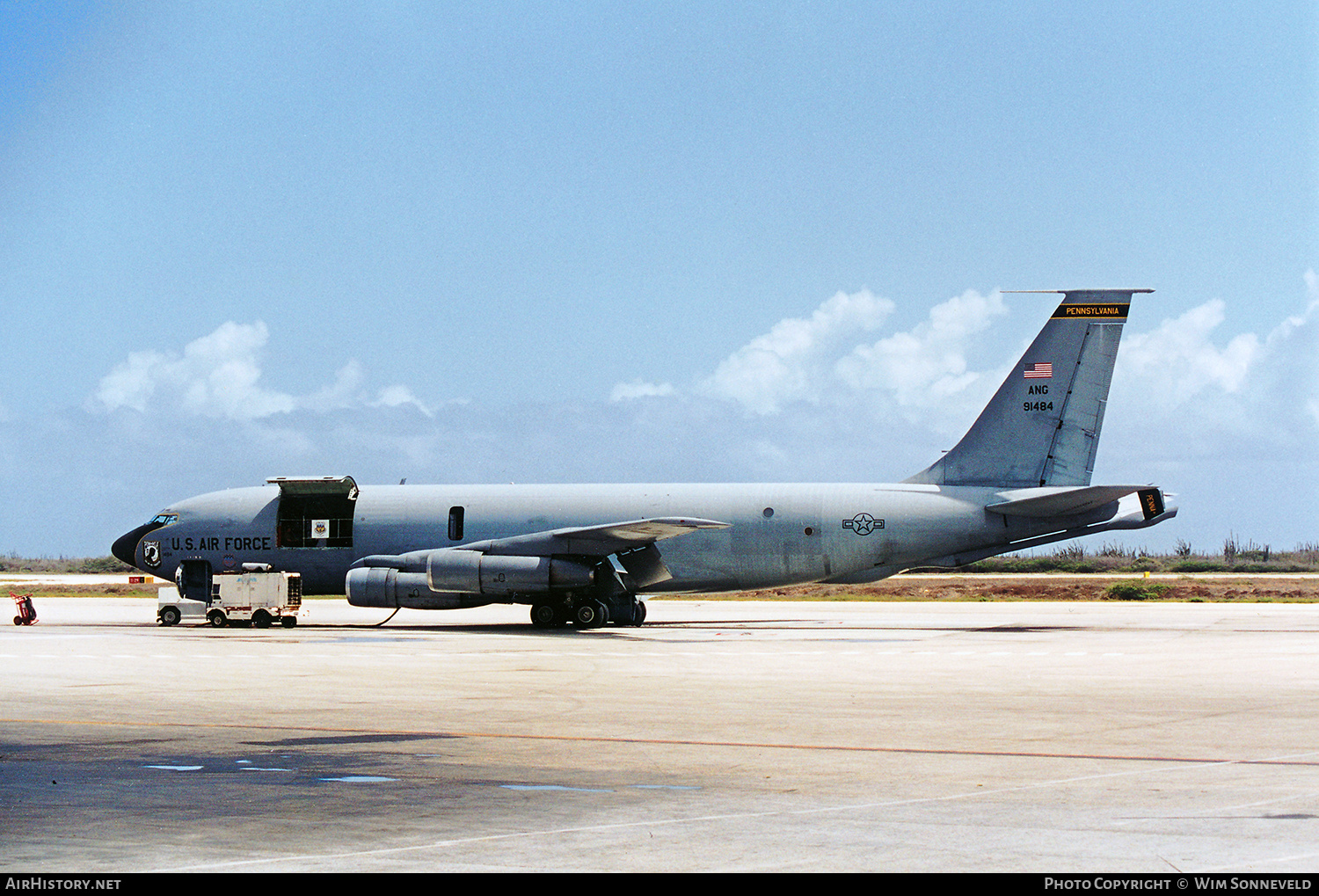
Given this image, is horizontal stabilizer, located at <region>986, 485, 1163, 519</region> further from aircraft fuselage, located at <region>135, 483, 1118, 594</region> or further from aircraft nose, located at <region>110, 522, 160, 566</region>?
aircraft nose, located at <region>110, 522, 160, 566</region>

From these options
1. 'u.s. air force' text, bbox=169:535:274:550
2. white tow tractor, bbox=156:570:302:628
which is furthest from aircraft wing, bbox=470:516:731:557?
'u.s. air force' text, bbox=169:535:274:550

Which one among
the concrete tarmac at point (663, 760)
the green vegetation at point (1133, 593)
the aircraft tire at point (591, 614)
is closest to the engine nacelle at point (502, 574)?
the aircraft tire at point (591, 614)

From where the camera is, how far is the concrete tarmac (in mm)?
7898

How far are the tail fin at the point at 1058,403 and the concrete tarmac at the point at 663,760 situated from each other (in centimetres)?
968

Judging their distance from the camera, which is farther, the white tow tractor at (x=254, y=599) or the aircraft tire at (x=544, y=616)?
the white tow tractor at (x=254, y=599)

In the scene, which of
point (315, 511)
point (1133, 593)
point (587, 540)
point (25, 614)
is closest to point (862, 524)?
point (587, 540)

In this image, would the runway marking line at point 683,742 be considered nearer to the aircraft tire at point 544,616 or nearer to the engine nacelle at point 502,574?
the engine nacelle at point 502,574

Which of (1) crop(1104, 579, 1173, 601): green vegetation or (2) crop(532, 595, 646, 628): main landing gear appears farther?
(1) crop(1104, 579, 1173, 601): green vegetation

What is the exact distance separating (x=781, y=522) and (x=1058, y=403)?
326 inches

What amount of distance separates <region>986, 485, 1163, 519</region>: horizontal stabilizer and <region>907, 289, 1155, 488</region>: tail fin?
93 cm

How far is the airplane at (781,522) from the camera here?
112 feet
